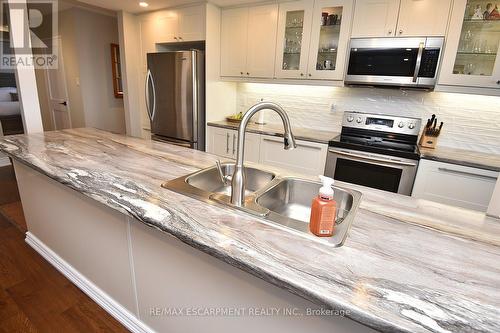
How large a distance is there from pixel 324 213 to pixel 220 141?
2.62 m

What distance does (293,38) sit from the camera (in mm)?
2877

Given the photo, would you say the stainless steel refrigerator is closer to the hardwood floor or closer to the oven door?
the oven door

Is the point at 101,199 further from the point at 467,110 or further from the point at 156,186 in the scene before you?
the point at 467,110

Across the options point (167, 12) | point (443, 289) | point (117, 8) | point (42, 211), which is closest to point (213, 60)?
point (167, 12)

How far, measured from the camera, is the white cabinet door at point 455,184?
2.06 m

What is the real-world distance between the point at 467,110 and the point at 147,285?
3006 mm

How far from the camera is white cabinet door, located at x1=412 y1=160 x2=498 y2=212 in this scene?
2062 millimetres

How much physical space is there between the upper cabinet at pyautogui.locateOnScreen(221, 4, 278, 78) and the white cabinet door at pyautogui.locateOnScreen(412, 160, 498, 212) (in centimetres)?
186

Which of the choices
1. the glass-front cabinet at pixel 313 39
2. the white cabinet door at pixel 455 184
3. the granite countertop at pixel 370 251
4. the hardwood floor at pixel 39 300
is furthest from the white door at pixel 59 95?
the white cabinet door at pixel 455 184

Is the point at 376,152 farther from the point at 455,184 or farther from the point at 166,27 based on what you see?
the point at 166,27

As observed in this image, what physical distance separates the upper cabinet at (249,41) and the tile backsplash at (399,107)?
39 cm

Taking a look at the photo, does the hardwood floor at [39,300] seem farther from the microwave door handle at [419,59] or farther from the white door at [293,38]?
the microwave door handle at [419,59]

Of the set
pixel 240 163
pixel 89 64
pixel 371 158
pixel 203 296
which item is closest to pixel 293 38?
pixel 371 158
